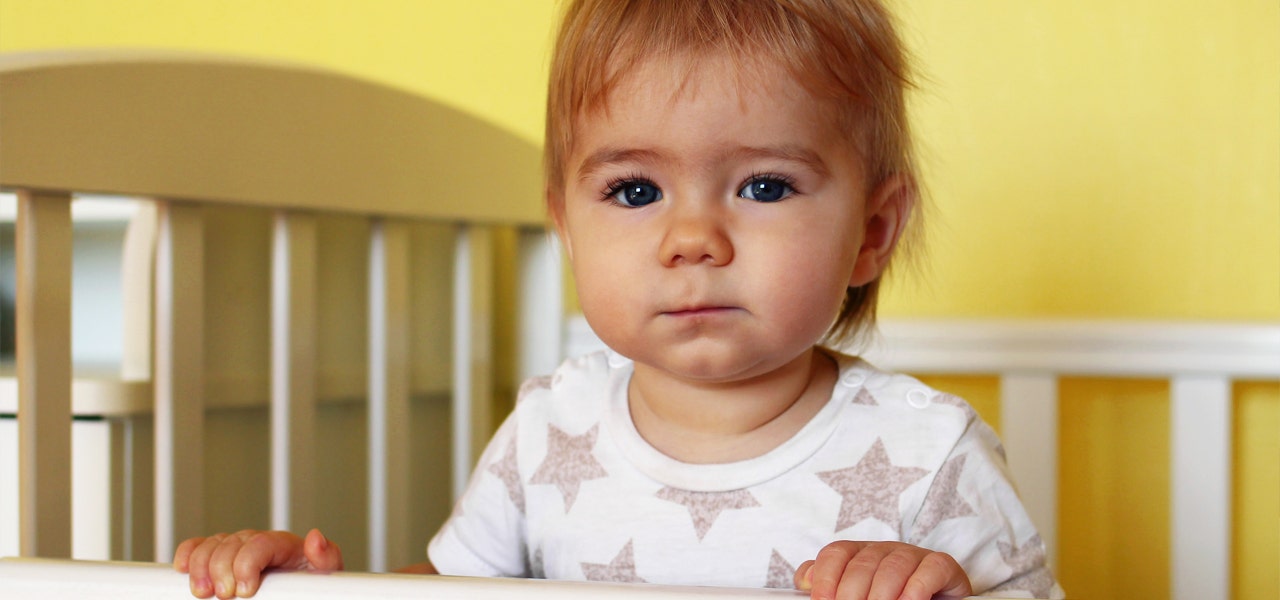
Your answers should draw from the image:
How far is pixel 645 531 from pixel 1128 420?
0.63 m

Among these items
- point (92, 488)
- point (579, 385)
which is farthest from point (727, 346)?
point (92, 488)

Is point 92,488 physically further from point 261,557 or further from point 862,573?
point 862,573

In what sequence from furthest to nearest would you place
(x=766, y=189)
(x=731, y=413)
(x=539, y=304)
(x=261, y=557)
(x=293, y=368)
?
(x=539, y=304)
(x=293, y=368)
(x=731, y=413)
(x=766, y=189)
(x=261, y=557)

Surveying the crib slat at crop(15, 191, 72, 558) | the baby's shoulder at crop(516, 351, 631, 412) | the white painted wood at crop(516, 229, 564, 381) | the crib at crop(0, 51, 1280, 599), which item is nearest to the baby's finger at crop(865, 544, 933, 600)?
the crib at crop(0, 51, 1280, 599)

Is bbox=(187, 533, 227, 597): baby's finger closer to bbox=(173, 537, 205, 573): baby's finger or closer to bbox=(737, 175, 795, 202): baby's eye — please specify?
bbox=(173, 537, 205, 573): baby's finger

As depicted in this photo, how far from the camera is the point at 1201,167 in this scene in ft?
3.88

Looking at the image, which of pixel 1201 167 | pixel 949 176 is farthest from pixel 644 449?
pixel 1201 167

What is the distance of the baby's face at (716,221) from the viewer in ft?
2.29

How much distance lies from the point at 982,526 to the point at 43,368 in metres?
0.56

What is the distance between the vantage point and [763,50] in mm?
718

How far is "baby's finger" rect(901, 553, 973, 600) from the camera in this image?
21.6 inches

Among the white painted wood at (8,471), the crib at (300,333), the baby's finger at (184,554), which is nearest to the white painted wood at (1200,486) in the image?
the crib at (300,333)

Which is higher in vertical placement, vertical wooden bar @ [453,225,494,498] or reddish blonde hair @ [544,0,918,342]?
reddish blonde hair @ [544,0,918,342]

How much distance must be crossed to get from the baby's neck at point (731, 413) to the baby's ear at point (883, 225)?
0.07m
